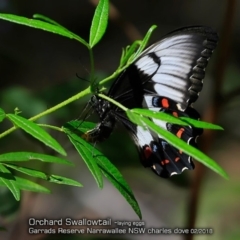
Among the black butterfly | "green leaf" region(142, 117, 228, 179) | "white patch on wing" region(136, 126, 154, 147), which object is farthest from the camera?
"white patch on wing" region(136, 126, 154, 147)

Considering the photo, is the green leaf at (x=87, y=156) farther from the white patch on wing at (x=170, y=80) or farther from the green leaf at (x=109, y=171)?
the white patch on wing at (x=170, y=80)

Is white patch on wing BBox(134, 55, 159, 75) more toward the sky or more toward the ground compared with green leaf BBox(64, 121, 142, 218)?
more toward the sky

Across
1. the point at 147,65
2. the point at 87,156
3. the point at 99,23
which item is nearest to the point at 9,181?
the point at 87,156

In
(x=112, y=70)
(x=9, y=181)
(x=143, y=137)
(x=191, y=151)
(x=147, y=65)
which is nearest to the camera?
(x=191, y=151)

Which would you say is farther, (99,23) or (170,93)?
(170,93)

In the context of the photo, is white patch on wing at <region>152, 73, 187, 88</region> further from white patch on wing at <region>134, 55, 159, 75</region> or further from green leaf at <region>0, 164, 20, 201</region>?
green leaf at <region>0, 164, 20, 201</region>

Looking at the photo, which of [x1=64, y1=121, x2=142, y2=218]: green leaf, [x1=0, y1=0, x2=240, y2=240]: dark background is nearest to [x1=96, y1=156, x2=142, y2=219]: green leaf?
[x1=64, y1=121, x2=142, y2=218]: green leaf

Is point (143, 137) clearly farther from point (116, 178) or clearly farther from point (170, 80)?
point (116, 178)
